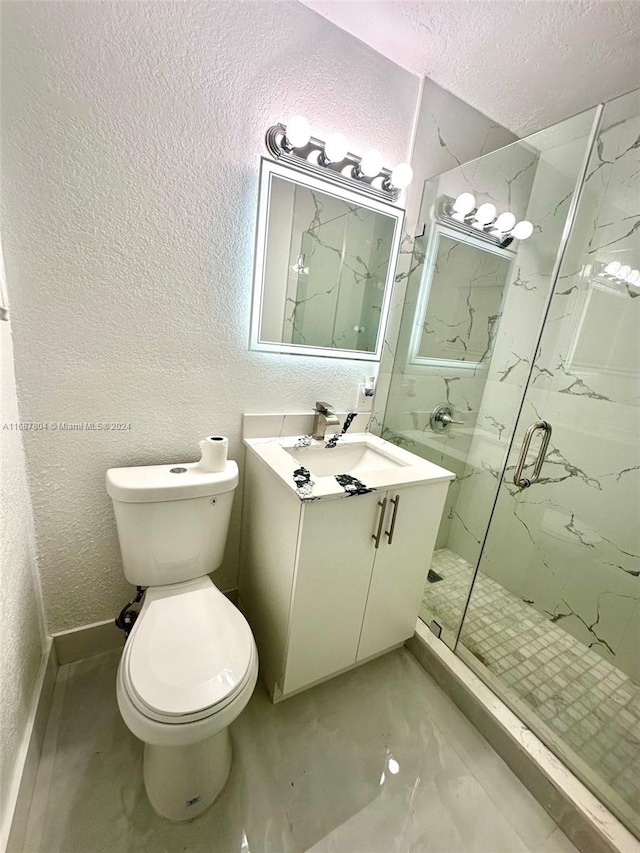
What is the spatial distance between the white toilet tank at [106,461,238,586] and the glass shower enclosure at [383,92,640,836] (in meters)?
0.95

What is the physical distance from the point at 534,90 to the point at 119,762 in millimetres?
2771

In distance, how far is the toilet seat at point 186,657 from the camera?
788 mm

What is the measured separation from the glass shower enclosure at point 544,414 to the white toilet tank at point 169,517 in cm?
95

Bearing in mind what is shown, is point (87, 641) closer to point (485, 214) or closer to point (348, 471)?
point (348, 471)

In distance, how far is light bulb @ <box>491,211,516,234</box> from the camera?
1.51 m

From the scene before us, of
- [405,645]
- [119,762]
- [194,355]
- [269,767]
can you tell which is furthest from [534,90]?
[119,762]

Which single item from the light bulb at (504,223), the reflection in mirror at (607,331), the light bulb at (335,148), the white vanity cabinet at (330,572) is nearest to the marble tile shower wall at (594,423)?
the reflection in mirror at (607,331)

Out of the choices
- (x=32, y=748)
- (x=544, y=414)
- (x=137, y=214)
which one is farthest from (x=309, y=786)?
(x=137, y=214)

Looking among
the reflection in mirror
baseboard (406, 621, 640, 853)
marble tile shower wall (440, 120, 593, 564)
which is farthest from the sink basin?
the reflection in mirror

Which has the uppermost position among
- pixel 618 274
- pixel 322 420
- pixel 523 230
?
pixel 523 230

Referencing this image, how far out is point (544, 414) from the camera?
1.59m

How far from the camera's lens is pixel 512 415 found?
65.7 inches

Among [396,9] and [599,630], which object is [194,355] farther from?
[599,630]

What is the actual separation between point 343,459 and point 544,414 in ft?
3.24
